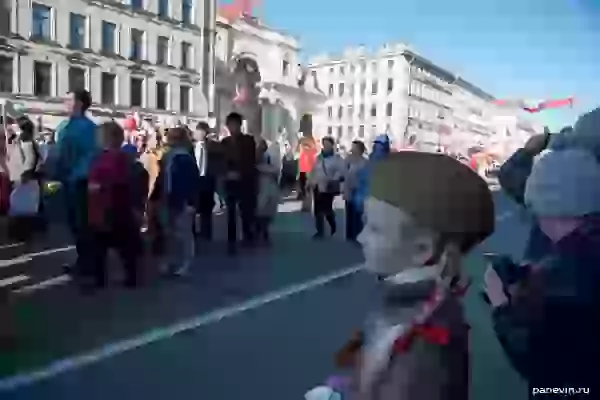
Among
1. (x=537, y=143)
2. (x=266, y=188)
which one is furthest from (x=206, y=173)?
(x=537, y=143)

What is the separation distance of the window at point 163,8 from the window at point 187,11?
0.03 metres

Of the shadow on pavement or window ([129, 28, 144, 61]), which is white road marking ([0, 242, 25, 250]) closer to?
the shadow on pavement

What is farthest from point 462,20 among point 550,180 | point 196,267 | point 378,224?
point 196,267

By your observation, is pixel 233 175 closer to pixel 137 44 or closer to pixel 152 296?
pixel 137 44

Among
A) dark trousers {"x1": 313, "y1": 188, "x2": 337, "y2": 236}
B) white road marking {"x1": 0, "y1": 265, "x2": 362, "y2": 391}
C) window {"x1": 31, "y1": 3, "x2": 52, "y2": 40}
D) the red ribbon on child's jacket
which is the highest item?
window {"x1": 31, "y1": 3, "x2": 52, "y2": 40}

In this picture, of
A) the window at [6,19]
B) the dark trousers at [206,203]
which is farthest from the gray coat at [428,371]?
the dark trousers at [206,203]

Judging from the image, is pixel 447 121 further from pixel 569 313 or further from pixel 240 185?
pixel 240 185

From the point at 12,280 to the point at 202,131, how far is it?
3.10 ft

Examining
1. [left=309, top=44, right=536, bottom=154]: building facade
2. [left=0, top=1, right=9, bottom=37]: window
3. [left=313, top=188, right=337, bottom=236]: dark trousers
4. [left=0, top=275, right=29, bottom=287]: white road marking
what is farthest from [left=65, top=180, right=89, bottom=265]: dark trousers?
[left=309, top=44, right=536, bottom=154]: building facade

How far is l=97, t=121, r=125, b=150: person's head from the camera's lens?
1.69 m

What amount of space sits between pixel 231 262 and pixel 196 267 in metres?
0.32

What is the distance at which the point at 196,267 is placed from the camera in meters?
3.01

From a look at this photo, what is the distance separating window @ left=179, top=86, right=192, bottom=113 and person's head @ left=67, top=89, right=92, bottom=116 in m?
0.19

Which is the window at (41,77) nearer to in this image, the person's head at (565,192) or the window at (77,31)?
the window at (77,31)
